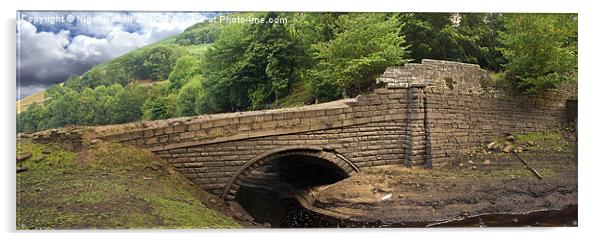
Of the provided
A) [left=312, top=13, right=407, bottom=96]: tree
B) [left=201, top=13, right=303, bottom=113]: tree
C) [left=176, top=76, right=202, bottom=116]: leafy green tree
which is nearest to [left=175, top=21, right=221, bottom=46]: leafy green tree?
[left=201, top=13, right=303, bottom=113]: tree

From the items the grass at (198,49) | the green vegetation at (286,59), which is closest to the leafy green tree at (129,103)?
the green vegetation at (286,59)

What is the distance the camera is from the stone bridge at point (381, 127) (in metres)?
7.17

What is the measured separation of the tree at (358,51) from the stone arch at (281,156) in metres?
0.87

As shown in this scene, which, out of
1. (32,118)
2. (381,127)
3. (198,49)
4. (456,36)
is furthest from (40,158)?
(456,36)

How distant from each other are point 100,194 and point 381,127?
391 centimetres

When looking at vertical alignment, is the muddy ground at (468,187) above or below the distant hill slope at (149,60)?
below

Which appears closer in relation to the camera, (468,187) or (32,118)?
(32,118)

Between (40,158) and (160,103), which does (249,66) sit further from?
(40,158)

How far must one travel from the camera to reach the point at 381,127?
770cm

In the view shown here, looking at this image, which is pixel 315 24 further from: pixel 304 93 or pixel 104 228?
pixel 104 228

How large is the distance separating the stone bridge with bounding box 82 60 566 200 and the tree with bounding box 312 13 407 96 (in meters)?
0.27

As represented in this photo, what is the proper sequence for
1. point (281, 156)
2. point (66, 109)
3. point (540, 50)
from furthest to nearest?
point (540, 50), point (281, 156), point (66, 109)

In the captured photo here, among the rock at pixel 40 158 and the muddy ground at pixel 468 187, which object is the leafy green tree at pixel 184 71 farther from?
the muddy ground at pixel 468 187
